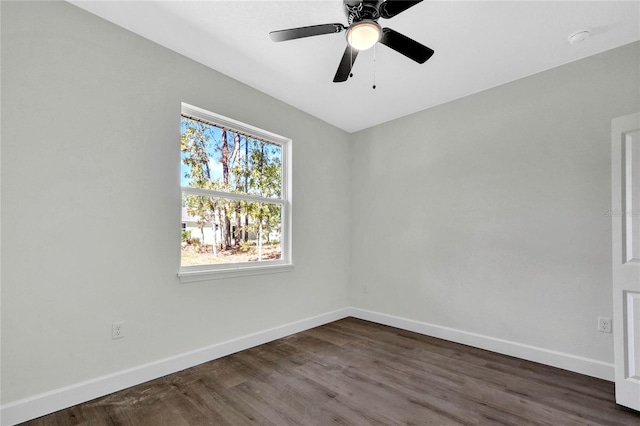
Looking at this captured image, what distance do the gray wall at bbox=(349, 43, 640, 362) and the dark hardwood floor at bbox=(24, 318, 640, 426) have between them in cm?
52

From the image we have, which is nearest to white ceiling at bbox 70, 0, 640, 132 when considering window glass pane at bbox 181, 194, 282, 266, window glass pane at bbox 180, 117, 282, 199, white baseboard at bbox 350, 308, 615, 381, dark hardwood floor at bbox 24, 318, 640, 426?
window glass pane at bbox 180, 117, 282, 199

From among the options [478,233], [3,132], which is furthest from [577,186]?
[3,132]

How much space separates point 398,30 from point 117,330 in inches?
123

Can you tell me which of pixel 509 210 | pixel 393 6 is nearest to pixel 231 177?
pixel 393 6

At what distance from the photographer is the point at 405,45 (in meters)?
1.91

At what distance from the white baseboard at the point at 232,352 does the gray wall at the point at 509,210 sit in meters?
0.08

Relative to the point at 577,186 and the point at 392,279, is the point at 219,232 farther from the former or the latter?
the point at 577,186

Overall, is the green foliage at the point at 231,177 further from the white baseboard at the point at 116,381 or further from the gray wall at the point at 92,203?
the white baseboard at the point at 116,381

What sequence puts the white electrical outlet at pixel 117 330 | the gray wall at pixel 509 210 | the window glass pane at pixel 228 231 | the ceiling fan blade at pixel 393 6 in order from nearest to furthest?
1. the ceiling fan blade at pixel 393 6
2. the white electrical outlet at pixel 117 330
3. the gray wall at pixel 509 210
4. the window glass pane at pixel 228 231

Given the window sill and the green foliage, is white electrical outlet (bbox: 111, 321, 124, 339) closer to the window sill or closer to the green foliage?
the window sill

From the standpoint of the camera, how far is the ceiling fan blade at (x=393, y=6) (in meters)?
1.54

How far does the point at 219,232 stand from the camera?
2.96 metres

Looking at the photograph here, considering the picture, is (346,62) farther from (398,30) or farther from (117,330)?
(117,330)

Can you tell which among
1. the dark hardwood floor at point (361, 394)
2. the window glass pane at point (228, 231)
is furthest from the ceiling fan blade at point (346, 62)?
the dark hardwood floor at point (361, 394)
